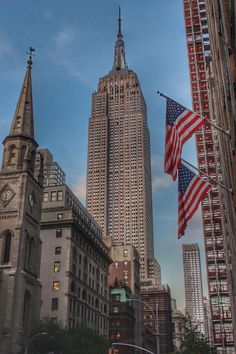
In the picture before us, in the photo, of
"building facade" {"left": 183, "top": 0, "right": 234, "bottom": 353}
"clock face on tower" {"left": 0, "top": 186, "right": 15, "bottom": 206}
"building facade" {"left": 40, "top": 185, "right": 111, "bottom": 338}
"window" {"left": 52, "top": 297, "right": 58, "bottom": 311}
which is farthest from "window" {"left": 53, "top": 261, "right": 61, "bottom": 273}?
"building facade" {"left": 183, "top": 0, "right": 234, "bottom": 353}

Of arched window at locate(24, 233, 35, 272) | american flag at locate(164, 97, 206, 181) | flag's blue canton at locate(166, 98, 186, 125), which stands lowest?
american flag at locate(164, 97, 206, 181)

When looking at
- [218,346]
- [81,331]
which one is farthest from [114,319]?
[81,331]

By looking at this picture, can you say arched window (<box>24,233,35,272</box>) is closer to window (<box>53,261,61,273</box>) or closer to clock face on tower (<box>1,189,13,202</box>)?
clock face on tower (<box>1,189,13,202</box>)

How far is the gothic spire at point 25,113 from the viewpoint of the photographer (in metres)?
80.8

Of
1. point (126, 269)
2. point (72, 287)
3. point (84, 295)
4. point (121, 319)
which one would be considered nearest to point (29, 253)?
point (72, 287)

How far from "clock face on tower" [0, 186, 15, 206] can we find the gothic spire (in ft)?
33.7

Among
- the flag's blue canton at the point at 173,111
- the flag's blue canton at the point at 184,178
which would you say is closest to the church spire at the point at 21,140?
the flag's blue canton at the point at 184,178

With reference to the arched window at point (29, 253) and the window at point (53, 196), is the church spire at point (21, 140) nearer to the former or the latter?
the arched window at point (29, 253)

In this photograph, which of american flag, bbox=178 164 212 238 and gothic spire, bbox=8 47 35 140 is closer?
american flag, bbox=178 164 212 238

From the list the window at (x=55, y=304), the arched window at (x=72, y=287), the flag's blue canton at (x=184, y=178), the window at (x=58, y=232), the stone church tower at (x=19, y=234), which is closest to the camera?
the flag's blue canton at (x=184, y=178)

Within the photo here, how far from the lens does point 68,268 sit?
3452 inches

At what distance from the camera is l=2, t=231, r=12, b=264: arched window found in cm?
6912

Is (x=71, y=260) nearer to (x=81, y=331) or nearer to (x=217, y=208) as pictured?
(x=81, y=331)

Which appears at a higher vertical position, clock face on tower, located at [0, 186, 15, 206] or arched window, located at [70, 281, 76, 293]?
clock face on tower, located at [0, 186, 15, 206]
